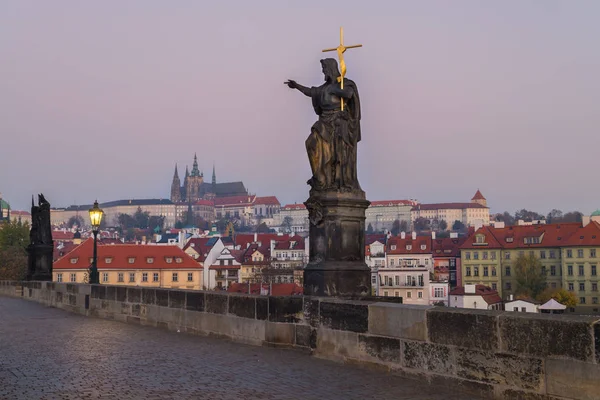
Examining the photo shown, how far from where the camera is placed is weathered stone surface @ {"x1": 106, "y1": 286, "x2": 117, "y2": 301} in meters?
15.4

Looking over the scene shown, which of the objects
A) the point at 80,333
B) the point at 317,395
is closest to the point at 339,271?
the point at 317,395

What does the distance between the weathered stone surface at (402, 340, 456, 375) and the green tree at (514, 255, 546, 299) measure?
3257 inches

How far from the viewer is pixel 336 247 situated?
898cm

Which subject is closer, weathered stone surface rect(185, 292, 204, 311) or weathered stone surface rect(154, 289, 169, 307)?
weathered stone surface rect(185, 292, 204, 311)

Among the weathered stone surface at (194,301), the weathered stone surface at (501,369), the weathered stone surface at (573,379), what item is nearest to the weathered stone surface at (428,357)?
the weathered stone surface at (501,369)

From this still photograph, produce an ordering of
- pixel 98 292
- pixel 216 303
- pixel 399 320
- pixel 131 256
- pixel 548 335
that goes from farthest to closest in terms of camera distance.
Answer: pixel 131 256, pixel 98 292, pixel 216 303, pixel 399 320, pixel 548 335

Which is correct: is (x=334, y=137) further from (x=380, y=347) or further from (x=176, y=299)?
(x=176, y=299)

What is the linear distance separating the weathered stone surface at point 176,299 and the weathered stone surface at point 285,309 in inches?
125

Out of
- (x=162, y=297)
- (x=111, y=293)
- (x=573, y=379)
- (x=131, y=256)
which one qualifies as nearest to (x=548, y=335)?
(x=573, y=379)

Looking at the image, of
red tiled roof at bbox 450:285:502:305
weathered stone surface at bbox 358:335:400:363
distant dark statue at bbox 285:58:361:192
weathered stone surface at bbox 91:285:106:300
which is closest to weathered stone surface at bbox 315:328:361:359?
weathered stone surface at bbox 358:335:400:363

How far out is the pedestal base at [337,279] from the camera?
891 centimetres

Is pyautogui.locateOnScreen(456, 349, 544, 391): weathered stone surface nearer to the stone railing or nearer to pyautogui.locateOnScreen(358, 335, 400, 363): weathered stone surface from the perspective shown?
the stone railing

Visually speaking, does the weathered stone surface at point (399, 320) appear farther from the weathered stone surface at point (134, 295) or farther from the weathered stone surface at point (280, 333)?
the weathered stone surface at point (134, 295)

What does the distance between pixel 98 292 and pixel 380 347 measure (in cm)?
1077
